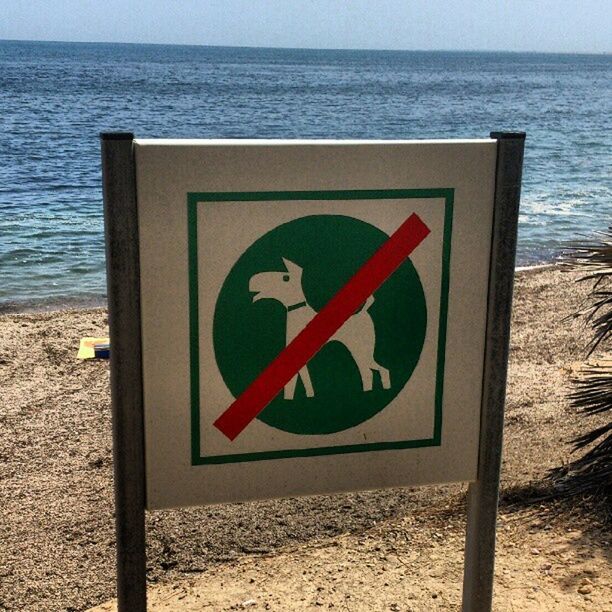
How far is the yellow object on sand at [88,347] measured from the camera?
741 cm

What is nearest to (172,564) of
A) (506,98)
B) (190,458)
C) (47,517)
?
(47,517)

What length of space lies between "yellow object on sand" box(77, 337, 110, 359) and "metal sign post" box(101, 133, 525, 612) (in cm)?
508

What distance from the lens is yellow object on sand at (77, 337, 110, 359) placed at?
7.41 metres

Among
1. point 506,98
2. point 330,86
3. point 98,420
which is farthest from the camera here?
point 330,86

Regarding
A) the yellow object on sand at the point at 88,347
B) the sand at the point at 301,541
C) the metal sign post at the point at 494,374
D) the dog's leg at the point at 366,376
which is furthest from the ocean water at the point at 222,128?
the yellow object on sand at the point at 88,347

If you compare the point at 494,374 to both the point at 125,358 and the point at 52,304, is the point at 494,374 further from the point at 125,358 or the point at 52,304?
the point at 52,304

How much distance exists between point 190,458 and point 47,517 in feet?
7.51

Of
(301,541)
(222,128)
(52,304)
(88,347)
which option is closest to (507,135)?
(301,541)

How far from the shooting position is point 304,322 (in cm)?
241

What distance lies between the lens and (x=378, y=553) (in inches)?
150

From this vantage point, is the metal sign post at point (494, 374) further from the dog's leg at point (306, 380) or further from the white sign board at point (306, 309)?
the dog's leg at point (306, 380)

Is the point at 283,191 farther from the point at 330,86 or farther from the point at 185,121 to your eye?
the point at 330,86

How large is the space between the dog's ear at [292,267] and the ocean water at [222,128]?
2.99 metres

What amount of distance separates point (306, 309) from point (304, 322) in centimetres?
3
